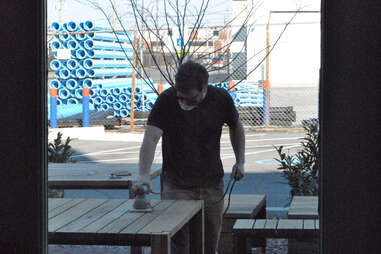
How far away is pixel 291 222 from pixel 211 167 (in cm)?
87

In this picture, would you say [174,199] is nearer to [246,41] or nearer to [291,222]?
[291,222]

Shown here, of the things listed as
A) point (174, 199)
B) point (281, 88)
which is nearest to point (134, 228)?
point (174, 199)

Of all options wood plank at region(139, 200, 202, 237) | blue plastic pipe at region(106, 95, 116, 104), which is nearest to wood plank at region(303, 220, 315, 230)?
wood plank at region(139, 200, 202, 237)

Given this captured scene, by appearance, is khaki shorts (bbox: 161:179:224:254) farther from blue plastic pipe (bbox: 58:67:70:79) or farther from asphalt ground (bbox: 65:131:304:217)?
blue plastic pipe (bbox: 58:67:70:79)

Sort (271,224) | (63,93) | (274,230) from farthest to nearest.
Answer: (63,93) < (271,224) < (274,230)

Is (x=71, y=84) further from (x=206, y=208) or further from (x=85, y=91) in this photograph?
(x=206, y=208)

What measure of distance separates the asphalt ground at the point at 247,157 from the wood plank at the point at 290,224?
71.8 inches

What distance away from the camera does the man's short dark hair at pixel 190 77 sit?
3300 millimetres

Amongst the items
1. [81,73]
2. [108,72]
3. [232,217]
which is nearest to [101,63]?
[81,73]

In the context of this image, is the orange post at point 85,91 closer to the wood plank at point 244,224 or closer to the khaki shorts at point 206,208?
the wood plank at point 244,224

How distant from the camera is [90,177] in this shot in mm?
4859

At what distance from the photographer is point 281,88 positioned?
10.7 m

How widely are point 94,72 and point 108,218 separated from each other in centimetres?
792

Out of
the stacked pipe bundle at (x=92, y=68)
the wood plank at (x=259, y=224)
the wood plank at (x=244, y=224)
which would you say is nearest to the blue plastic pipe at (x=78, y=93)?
the stacked pipe bundle at (x=92, y=68)
